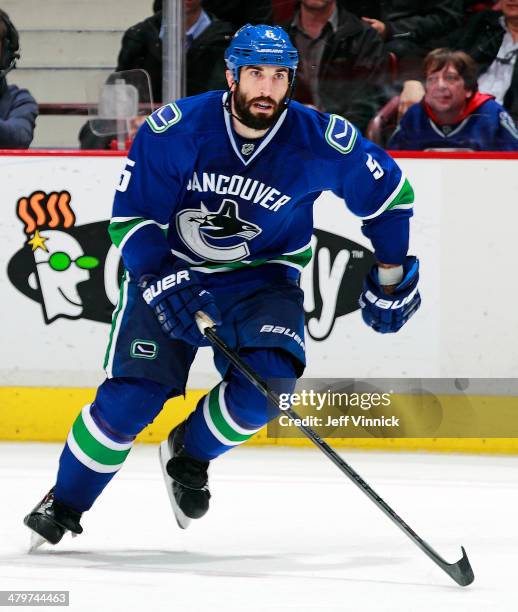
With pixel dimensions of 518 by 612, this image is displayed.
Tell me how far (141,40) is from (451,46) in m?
1.09

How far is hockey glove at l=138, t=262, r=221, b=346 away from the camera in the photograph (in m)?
2.73

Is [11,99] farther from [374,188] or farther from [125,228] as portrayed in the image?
[374,188]

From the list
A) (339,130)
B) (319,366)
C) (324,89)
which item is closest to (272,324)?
(339,130)

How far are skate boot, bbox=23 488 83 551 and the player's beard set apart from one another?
94 cm

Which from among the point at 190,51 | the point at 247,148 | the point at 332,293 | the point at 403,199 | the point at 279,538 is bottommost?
the point at 332,293

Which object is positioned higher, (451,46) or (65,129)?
(451,46)

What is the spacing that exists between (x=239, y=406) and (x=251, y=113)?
65 centimetres

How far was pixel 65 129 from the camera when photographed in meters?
4.47

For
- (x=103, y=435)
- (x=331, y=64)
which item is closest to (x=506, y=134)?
(x=331, y=64)

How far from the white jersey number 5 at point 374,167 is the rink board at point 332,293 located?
4.61 ft

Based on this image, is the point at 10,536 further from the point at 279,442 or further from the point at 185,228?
the point at 279,442

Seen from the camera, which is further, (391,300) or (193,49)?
(193,49)

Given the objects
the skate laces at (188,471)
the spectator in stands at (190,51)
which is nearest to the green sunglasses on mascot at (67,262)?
the spectator in stands at (190,51)

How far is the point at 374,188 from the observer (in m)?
2.90
